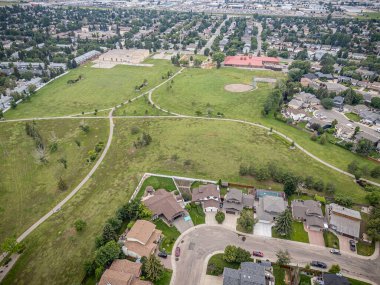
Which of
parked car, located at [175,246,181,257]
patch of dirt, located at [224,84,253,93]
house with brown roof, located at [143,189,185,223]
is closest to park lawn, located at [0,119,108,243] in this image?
house with brown roof, located at [143,189,185,223]

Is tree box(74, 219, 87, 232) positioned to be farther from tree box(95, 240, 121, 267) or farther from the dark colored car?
the dark colored car

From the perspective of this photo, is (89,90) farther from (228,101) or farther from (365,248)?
(365,248)

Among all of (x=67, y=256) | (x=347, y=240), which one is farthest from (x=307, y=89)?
(x=67, y=256)

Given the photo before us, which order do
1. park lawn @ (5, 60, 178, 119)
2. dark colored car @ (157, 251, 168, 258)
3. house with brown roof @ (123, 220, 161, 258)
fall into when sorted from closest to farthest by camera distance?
house with brown roof @ (123, 220, 161, 258) < dark colored car @ (157, 251, 168, 258) < park lawn @ (5, 60, 178, 119)

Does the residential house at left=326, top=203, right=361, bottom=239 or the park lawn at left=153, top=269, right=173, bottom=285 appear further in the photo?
the residential house at left=326, top=203, right=361, bottom=239

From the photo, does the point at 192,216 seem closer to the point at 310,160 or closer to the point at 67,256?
the point at 67,256

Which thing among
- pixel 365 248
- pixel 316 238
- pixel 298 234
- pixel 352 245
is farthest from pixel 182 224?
pixel 365 248
